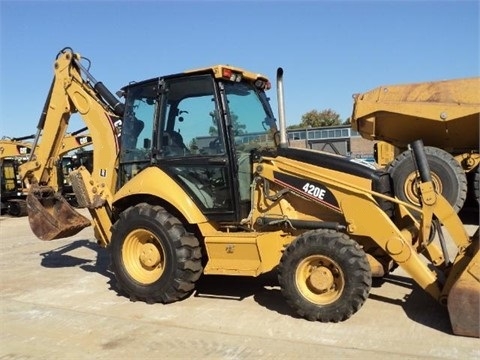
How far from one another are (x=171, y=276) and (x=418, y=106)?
18.4 ft

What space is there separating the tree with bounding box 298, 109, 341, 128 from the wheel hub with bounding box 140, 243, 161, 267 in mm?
50932

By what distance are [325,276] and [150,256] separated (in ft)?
6.68

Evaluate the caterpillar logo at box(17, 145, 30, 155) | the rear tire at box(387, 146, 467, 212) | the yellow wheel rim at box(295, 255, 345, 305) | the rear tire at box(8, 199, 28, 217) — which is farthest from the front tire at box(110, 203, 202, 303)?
the caterpillar logo at box(17, 145, 30, 155)

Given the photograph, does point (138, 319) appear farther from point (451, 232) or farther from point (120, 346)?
point (451, 232)

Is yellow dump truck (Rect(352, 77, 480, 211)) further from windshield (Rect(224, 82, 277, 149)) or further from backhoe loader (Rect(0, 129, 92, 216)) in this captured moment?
backhoe loader (Rect(0, 129, 92, 216))

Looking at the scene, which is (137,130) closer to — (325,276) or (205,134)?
(205,134)

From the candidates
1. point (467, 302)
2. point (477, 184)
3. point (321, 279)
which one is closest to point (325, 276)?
point (321, 279)

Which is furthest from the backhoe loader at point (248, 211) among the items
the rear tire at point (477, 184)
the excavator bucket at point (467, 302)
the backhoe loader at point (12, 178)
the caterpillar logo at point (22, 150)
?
the caterpillar logo at point (22, 150)

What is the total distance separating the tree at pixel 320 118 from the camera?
5634cm

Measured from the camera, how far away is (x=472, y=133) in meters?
9.22

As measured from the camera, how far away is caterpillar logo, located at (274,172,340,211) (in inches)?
202

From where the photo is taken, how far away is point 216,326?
490 cm

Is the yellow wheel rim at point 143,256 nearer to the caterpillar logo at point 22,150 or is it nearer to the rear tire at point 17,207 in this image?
the rear tire at point 17,207

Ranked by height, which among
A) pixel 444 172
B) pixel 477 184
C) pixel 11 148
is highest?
pixel 11 148
